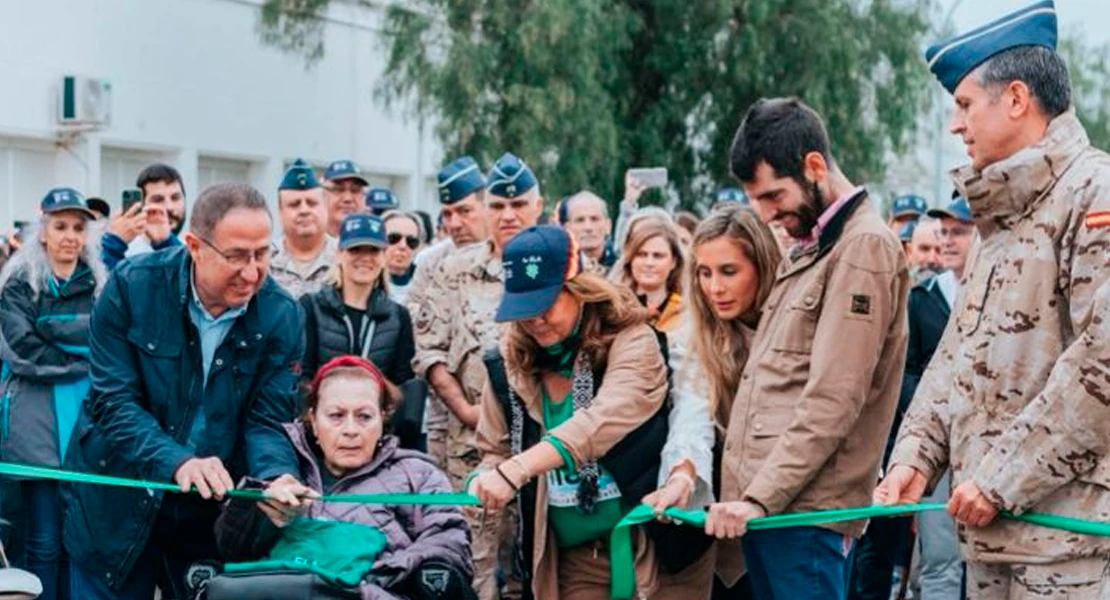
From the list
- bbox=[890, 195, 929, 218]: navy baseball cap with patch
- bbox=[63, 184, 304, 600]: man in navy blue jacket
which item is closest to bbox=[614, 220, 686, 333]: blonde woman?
bbox=[63, 184, 304, 600]: man in navy blue jacket

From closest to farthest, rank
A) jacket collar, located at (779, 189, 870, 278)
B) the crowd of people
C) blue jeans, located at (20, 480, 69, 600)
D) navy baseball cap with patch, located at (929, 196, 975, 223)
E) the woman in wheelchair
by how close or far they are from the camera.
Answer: the crowd of people, jacket collar, located at (779, 189, 870, 278), the woman in wheelchair, blue jeans, located at (20, 480, 69, 600), navy baseball cap with patch, located at (929, 196, 975, 223)

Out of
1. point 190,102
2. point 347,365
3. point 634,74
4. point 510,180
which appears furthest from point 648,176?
point 634,74

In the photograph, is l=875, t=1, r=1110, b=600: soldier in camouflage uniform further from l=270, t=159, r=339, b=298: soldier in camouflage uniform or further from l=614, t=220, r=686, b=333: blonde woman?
l=270, t=159, r=339, b=298: soldier in camouflage uniform

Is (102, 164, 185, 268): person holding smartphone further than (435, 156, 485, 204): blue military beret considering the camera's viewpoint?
No

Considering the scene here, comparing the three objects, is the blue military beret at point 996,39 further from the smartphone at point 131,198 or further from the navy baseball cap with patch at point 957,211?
the smartphone at point 131,198

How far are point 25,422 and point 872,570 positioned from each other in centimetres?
411

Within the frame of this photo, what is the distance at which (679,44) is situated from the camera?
26.9 m

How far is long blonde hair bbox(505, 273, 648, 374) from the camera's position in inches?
240

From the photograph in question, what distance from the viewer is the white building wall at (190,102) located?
70.0 feet

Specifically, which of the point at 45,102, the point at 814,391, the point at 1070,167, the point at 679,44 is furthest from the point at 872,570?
the point at 679,44

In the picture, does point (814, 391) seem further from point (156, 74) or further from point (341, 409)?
point (156, 74)

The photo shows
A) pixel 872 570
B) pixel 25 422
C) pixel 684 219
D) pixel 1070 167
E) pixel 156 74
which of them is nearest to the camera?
pixel 1070 167

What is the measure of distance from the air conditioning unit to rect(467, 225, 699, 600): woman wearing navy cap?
53.3 feet

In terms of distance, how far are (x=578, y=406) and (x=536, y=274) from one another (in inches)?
18.0
